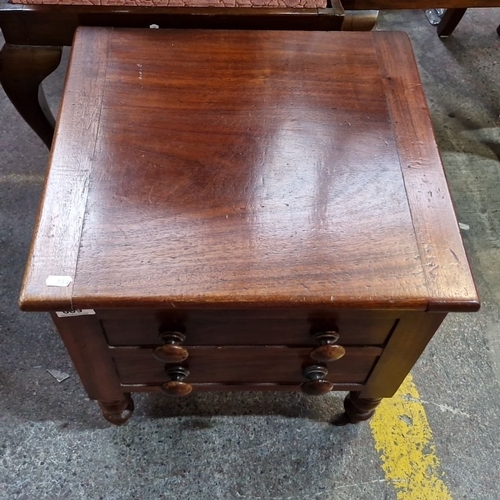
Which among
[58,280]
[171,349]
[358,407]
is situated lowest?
[358,407]

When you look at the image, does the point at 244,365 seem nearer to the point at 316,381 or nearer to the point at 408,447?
the point at 316,381

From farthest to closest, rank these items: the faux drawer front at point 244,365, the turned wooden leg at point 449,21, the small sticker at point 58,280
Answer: the turned wooden leg at point 449,21 < the faux drawer front at point 244,365 < the small sticker at point 58,280

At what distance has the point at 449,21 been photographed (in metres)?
1.75

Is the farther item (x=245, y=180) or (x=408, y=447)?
(x=408, y=447)

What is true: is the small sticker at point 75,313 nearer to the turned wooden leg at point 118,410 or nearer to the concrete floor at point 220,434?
the turned wooden leg at point 118,410

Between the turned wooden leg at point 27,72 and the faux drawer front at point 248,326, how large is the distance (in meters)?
0.58

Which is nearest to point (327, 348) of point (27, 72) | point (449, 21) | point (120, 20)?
point (120, 20)

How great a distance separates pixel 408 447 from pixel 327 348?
1.45ft

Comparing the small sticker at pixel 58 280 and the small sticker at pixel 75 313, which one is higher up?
the small sticker at pixel 58 280

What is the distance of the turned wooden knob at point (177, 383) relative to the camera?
31.6 inches

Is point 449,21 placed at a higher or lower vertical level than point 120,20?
lower

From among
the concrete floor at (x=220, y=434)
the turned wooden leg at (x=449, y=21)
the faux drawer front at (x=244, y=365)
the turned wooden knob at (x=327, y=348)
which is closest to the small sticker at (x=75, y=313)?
the faux drawer front at (x=244, y=365)

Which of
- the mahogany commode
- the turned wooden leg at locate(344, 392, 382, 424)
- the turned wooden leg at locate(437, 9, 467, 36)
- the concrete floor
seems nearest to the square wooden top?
the mahogany commode

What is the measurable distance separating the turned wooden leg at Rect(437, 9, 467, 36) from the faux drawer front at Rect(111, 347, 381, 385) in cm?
136
